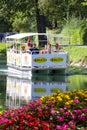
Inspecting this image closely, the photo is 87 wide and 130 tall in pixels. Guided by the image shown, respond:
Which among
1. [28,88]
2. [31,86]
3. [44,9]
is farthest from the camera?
[44,9]

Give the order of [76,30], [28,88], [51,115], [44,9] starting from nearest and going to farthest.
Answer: [51,115]
[28,88]
[76,30]
[44,9]

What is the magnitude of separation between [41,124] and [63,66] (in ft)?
84.0

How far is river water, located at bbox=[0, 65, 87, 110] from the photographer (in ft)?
74.5

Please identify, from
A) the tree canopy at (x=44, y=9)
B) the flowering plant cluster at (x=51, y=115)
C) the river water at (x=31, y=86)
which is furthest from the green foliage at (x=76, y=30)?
the flowering plant cluster at (x=51, y=115)

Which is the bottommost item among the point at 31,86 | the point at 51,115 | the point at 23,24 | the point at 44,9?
the point at 31,86

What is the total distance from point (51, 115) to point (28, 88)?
16766 mm

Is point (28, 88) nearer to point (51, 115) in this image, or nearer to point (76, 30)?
point (51, 115)

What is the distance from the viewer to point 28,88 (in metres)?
26.6

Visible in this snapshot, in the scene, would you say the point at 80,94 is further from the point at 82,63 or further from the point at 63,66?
the point at 82,63

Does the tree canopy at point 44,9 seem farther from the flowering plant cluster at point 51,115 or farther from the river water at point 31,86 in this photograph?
the flowering plant cluster at point 51,115

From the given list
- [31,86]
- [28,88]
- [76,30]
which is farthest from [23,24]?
[28,88]

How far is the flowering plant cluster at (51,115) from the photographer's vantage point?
29.3 feet

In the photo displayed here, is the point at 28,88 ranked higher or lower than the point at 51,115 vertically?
lower

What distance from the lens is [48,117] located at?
9.87 metres
